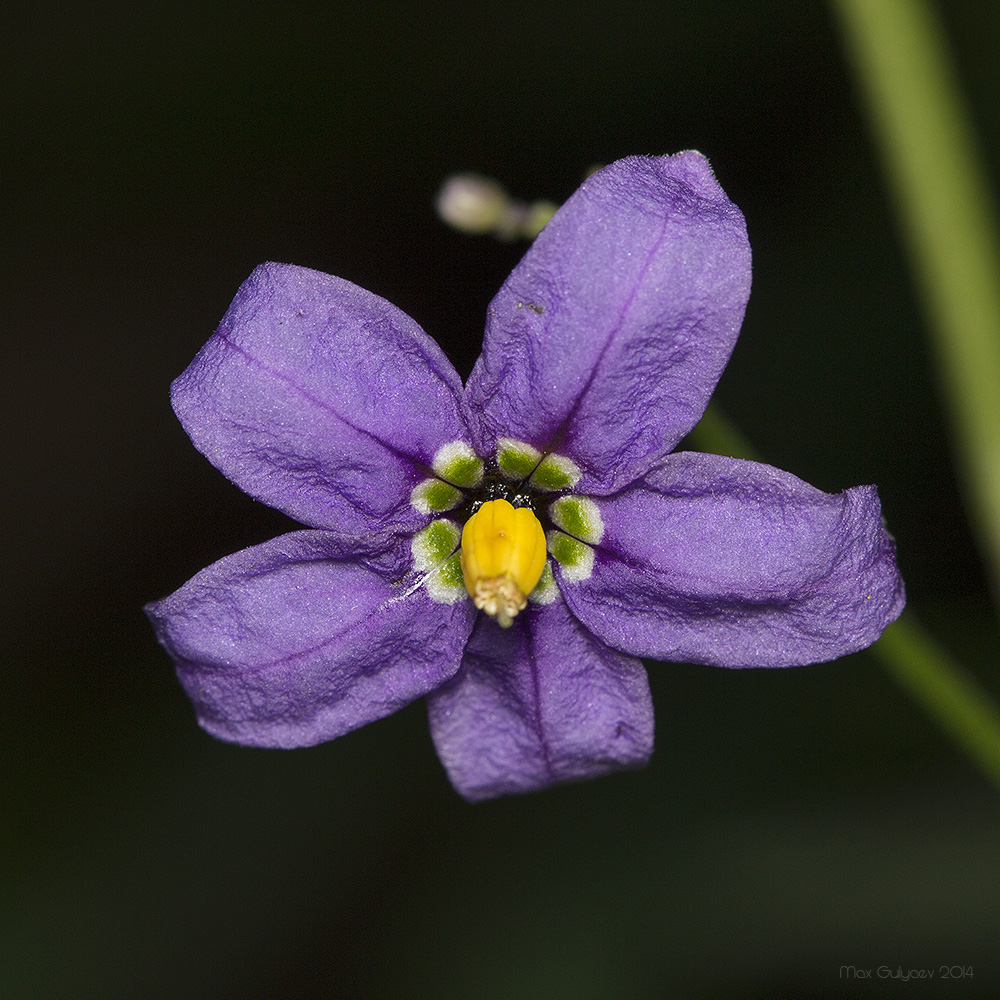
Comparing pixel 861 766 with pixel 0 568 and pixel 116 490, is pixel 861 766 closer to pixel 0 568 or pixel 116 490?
pixel 116 490

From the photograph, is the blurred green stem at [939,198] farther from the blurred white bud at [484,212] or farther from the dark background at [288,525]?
the blurred white bud at [484,212]

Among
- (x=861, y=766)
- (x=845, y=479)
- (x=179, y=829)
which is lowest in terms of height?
(x=861, y=766)

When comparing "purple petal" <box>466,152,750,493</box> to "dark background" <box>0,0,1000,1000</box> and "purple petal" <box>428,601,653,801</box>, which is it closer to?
"purple petal" <box>428,601,653,801</box>

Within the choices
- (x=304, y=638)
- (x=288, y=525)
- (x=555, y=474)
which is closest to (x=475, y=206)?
(x=555, y=474)

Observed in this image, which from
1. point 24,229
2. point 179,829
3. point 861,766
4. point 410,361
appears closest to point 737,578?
point 410,361

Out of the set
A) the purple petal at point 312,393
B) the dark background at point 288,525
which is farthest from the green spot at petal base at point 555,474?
the dark background at point 288,525

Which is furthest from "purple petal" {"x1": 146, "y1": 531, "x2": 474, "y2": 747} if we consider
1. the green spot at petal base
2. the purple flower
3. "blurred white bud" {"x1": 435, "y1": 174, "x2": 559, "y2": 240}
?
"blurred white bud" {"x1": 435, "y1": 174, "x2": 559, "y2": 240}

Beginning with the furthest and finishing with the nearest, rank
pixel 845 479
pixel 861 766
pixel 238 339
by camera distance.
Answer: pixel 845 479 < pixel 861 766 < pixel 238 339
